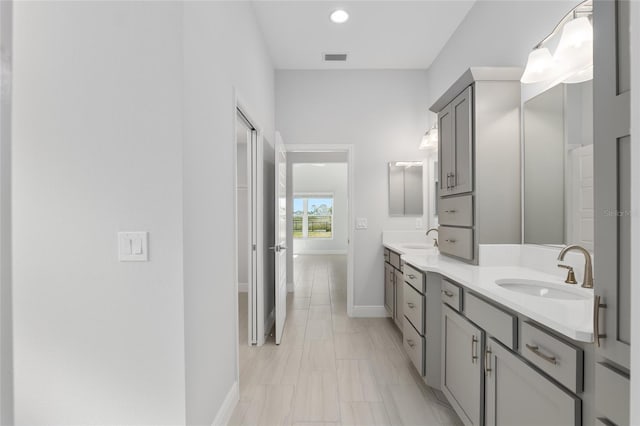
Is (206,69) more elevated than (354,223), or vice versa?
(206,69)

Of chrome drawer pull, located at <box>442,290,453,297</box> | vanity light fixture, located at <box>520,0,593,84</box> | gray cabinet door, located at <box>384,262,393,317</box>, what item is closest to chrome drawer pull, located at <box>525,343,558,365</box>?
chrome drawer pull, located at <box>442,290,453,297</box>

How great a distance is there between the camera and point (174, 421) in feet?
4.35

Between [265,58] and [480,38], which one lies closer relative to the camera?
[480,38]

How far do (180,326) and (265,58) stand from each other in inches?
111

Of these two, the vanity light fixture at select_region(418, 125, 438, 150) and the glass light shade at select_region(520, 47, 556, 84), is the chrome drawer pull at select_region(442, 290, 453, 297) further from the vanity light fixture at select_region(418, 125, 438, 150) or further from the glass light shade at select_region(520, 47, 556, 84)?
the vanity light fixture at select_region(418, 125, 438, 150)

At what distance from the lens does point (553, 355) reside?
42.3 inches

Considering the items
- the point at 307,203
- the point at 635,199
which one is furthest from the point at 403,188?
the point at 307,203

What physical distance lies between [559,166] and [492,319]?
1.01 meters

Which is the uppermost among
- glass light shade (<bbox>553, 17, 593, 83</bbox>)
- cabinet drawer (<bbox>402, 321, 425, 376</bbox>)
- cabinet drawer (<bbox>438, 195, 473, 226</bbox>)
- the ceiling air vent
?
the ceiling air vent

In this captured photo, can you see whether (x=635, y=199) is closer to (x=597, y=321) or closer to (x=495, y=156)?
(x=597, y=321)

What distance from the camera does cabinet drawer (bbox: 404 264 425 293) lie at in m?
2.21

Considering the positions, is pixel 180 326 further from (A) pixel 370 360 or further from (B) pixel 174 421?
(A) pixel 370 360

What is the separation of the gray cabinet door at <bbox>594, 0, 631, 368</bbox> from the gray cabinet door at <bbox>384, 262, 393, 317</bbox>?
268cm

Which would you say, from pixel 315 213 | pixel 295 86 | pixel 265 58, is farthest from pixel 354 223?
pixel 315 213
